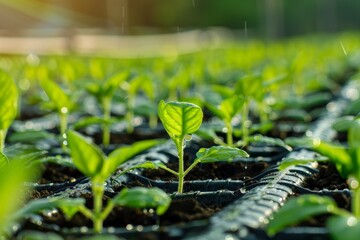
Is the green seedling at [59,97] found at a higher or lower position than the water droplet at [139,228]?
higher

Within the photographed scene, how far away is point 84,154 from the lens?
136 cm

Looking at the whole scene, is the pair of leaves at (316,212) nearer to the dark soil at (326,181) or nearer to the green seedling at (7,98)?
the dark soil at (326,181)

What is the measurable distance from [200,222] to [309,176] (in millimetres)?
640

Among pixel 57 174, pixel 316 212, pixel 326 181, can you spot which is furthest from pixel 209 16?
pixel 316 212

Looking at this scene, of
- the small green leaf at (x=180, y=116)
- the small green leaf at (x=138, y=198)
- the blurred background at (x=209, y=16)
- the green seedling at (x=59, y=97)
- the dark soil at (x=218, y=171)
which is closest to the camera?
the small green leaf at (x=138, y=198)

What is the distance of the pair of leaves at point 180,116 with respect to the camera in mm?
1690

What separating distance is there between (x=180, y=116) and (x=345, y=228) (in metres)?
0.65

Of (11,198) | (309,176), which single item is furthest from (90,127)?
(11,198)

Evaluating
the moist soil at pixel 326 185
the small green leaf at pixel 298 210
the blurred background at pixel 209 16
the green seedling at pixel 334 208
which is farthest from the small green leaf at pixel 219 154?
the blurred background at pixel 209 16

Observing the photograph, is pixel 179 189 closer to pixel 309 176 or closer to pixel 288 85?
pixel 309 176

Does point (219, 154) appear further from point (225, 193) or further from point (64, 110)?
point (64, 110)

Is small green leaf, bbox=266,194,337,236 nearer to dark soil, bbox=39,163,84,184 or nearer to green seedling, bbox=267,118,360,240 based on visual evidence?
green seedling, bbox=267,118,360,240

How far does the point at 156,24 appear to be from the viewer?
27.0 m

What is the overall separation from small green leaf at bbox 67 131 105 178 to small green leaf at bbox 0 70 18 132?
2.07ft
